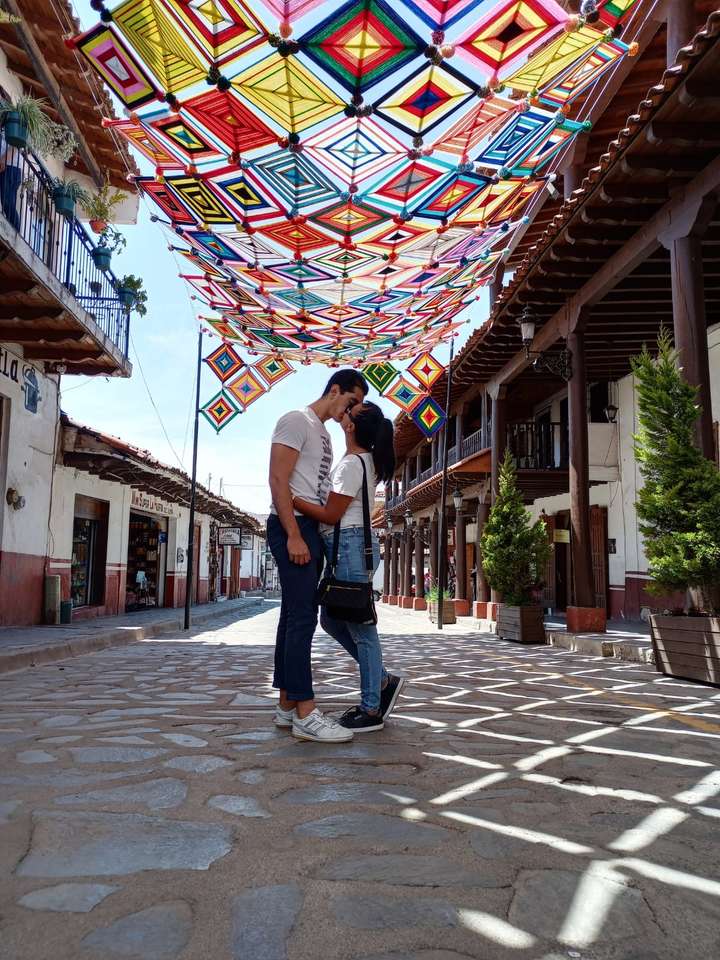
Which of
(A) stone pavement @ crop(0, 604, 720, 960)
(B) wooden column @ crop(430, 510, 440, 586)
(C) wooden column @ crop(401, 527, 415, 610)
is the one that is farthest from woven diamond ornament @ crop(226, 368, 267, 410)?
(C) wooden column @ crop(401, 527, 415, 610)

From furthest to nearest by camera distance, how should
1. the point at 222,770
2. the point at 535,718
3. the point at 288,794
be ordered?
the point at 535,718 → the point at 222,770 → the point at 288,794

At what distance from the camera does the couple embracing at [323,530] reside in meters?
3.54

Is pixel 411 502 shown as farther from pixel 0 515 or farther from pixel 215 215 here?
pixel 215 215

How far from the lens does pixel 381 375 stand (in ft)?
42.8

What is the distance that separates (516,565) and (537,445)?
6.51 meters

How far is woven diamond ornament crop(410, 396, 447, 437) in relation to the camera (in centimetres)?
1402

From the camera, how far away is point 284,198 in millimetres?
7688

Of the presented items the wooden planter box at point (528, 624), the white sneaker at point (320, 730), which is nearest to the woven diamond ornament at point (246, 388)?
the wooden planter box at point (528, 624)

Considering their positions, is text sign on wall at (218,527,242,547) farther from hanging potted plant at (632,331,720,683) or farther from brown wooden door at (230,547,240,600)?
hanging potted plant at (632,331,720,683)

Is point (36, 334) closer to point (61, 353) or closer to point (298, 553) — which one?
point (61, 353)

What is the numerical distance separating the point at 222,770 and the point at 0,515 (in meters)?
8.97

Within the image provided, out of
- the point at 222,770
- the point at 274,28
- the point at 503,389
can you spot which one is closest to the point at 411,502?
the point at 503,389

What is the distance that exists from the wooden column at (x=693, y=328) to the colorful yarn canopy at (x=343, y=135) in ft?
5.83

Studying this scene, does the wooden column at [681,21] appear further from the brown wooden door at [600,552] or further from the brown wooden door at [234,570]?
the brown wooden door at [234,570]
